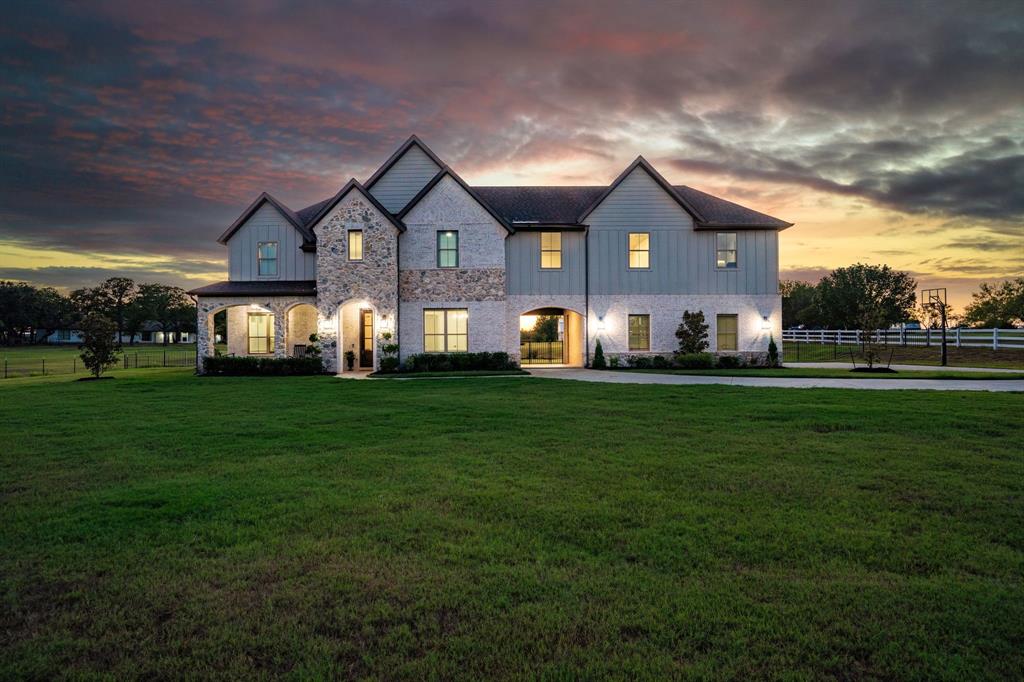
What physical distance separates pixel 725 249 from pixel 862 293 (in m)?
59.0

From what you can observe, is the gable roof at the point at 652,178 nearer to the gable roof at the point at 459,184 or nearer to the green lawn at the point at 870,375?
the gable roof at the point at 459,184

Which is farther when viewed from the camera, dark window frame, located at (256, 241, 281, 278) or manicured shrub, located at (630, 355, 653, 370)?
dark window frame, located at (256, 241, 281, 278)

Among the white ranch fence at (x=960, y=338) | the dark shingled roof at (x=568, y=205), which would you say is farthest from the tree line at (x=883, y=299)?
the dark shingled roof at (x=568, y=205)

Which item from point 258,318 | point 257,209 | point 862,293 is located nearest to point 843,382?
point 258,318

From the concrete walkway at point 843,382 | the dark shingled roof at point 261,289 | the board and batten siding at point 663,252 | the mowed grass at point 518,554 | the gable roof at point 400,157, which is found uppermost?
the gable roof at point 400,157

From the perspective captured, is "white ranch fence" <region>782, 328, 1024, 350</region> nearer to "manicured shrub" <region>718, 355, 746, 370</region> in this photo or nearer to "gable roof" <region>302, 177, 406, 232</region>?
"manicured shrub" <region>718, 355, 746, 370</region>

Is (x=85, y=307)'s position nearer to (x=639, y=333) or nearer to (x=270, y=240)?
(x=270, y=240)

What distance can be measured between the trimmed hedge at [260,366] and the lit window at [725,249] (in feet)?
62.1

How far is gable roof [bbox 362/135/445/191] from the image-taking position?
2556 centimetres

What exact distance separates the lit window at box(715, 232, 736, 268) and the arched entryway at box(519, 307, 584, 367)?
7212 mm

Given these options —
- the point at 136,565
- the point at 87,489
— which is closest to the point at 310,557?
the point at 136,565

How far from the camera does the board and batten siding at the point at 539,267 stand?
25.5 m

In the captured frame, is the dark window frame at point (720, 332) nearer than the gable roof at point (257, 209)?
No

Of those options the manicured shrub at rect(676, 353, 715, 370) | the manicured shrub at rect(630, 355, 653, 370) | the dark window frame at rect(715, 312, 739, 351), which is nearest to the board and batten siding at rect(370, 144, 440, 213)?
the manicured shrub at rect(630, 355, 653, 370)
